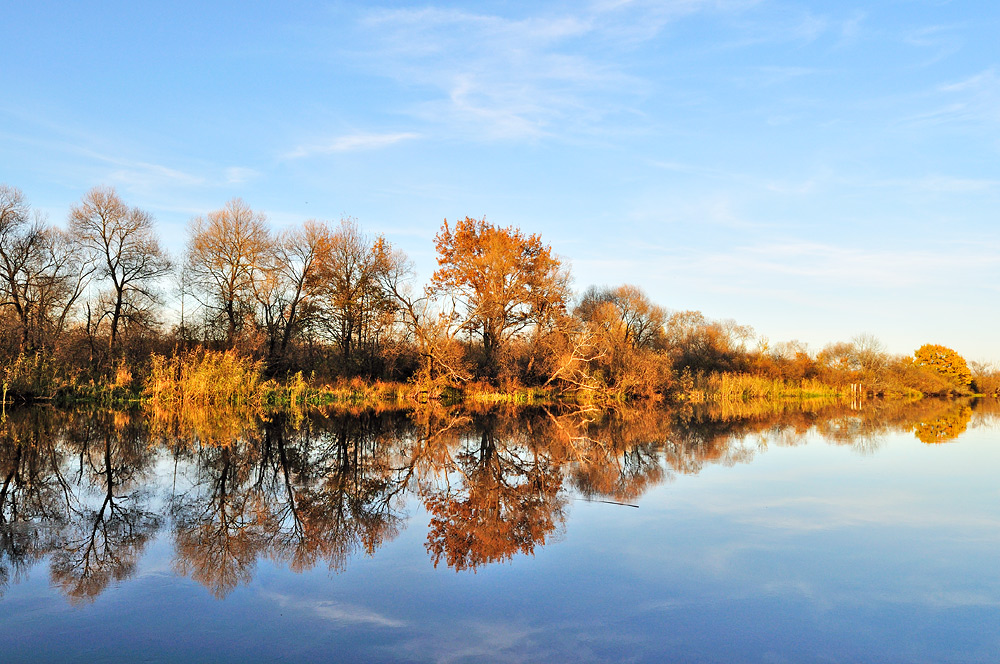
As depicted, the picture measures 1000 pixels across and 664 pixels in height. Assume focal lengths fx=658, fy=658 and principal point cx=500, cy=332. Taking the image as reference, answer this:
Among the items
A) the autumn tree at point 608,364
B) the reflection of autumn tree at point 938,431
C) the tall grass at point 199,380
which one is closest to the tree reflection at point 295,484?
the reflection of autumn tree at point 938,431

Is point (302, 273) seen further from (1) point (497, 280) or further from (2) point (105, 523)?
(2) point (105, 523)

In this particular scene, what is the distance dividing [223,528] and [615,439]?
28.8 ft

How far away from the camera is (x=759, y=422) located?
1848 cm

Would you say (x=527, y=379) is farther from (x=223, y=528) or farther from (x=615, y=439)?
(x=223, y=528)

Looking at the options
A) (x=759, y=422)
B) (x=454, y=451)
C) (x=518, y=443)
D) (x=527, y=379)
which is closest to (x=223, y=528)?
(x=454, y=451)

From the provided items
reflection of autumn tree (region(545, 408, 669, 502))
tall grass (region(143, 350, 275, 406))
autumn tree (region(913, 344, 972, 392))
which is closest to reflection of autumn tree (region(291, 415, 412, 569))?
reflection of autumn tree (region(545, 408, 669, 502))

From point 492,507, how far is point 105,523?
331 cm

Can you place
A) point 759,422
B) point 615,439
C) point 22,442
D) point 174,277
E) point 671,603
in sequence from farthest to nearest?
point 174,277 → point 759,422 → point 615,439 → point 22,442 → point 671,603

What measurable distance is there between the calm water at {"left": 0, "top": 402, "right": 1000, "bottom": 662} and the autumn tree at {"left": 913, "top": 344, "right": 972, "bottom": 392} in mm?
56202

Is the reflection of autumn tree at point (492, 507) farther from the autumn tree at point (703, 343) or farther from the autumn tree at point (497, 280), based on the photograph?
the autumn tree at point (703, 343)

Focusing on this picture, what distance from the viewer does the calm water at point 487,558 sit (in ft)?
10.7

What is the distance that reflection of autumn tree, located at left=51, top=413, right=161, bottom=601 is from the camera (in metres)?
4.15

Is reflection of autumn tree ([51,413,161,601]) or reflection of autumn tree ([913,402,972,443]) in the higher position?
reflection of autumn tree ([51,413,161,601])

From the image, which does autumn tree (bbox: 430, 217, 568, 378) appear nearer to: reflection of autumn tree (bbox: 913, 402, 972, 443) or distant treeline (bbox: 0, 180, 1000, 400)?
distant treeline (bbox: 0, 180, 1000, 400)
